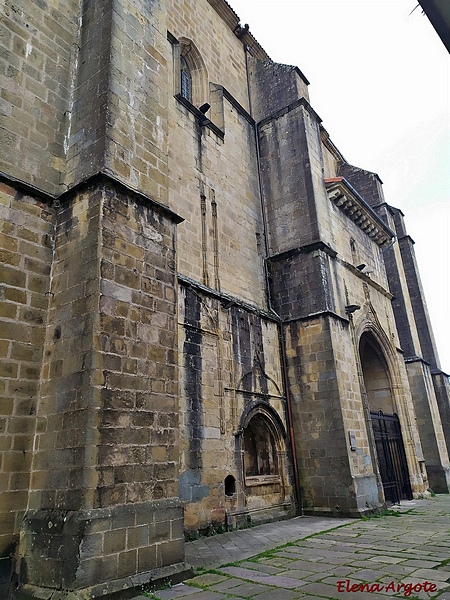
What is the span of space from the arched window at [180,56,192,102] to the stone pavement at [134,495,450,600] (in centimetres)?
1039

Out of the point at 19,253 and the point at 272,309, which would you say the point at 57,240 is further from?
the point at 272,309

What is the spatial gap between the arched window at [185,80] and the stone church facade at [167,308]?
8 cm

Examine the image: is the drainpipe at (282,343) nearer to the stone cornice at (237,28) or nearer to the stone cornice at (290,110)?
the stone cornice at (290,110)

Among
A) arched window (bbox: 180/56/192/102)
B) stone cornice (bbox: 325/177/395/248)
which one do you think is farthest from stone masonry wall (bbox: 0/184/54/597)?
stone cornice (bbox: 325/177/395/248)

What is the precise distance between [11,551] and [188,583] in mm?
1899

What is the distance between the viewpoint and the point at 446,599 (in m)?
3.83

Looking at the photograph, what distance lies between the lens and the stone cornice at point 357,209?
515 inches

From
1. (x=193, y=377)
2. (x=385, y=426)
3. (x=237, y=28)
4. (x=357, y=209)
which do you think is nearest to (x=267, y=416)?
(x=193, y=377)

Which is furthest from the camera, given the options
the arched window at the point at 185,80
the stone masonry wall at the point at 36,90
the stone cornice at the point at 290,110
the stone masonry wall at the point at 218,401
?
the stone cornice at the point at 290,110

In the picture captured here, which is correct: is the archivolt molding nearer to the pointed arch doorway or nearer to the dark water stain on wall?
the dark water stain on wall

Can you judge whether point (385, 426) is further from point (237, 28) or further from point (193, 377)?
point (237, 28)

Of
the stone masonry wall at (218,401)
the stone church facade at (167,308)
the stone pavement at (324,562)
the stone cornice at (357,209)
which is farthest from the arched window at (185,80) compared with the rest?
the stone pavement at (324,562)

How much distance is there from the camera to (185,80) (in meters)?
11.8

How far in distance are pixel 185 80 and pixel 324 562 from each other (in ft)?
37.2
